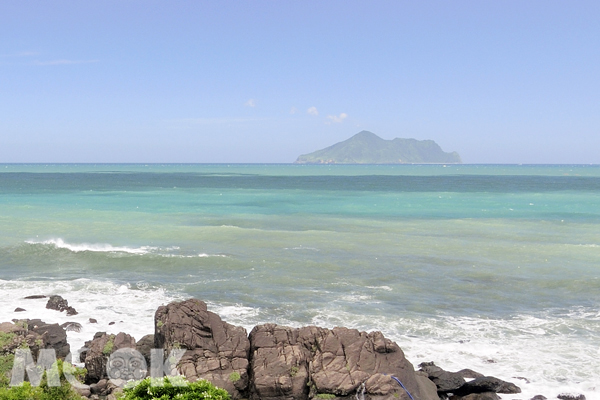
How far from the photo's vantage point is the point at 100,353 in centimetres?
1672

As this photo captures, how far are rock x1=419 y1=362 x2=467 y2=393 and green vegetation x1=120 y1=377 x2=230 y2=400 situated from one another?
7354 mm

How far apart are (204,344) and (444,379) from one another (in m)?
7.13

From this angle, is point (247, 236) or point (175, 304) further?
point (247, 236)

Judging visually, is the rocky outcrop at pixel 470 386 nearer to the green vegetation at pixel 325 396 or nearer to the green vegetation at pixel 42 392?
the green vegetation at pixel 325 396

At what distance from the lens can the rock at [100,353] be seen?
1634 cm

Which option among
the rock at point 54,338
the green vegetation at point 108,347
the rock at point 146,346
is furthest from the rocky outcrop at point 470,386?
the rock at point 54,338

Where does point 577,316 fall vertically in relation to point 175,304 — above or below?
below

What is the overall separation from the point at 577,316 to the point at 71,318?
839 inches

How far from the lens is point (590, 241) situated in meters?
43.9

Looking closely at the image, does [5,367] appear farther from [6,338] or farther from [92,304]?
[92,304]

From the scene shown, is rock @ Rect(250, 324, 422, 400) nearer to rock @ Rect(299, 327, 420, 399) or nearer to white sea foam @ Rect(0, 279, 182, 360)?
rock @ Rect(299, 327, 420, 399)

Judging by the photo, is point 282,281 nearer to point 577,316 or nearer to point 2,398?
point 577,316

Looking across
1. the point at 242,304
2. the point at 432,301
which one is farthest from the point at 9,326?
Result: the point at 432,301

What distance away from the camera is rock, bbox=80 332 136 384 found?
16.3m
